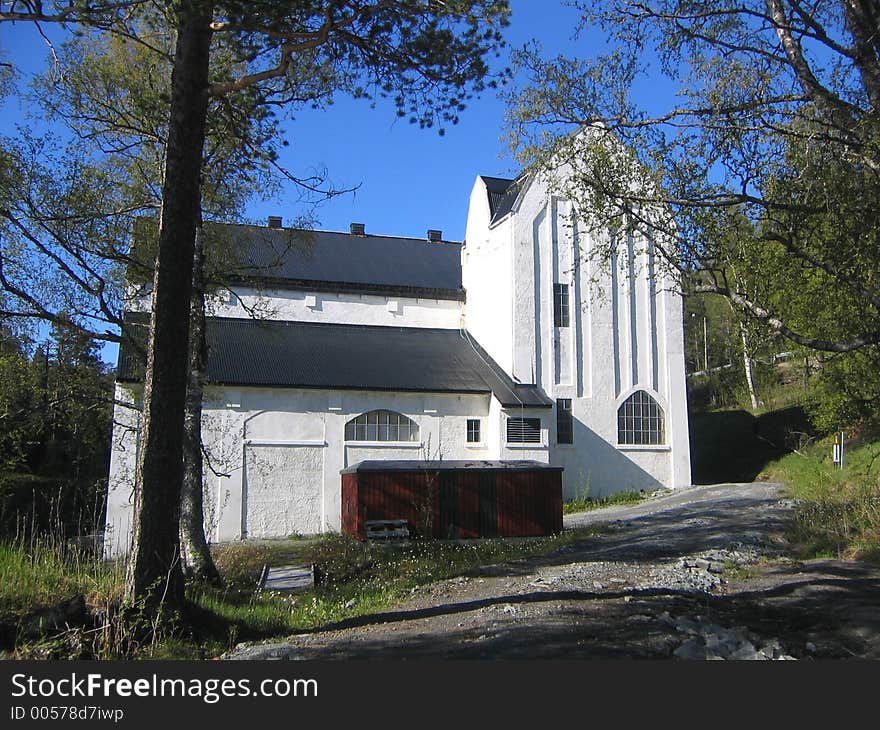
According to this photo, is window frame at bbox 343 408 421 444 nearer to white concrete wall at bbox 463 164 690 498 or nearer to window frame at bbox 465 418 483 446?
window frame at bbox 465 418 483 446

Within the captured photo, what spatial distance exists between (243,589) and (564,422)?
1508 cm

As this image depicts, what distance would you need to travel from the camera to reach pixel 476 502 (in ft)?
59.9

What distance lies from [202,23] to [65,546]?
614cm

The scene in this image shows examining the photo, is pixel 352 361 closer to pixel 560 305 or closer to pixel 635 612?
pixel 560 305

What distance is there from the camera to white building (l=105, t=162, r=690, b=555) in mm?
20859

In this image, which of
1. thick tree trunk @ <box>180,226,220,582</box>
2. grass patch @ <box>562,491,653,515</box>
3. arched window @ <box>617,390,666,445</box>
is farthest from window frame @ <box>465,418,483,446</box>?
thick tree trunk @ <box>180,226,220,582</box>

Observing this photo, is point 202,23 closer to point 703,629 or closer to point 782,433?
point 703,629

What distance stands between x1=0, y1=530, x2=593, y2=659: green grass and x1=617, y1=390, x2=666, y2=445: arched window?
8989 mm

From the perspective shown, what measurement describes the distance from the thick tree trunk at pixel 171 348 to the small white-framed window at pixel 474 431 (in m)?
16.1

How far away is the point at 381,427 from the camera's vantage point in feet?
73.0

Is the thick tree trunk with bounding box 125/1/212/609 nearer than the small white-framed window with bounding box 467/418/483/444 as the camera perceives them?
Yes

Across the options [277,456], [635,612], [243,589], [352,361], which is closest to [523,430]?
[352,361]

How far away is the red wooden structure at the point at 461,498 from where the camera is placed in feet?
58.9

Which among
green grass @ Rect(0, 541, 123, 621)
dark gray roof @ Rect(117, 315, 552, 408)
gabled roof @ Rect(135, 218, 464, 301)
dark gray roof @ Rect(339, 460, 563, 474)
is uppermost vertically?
gabled roof @ Rect(135, 218, 464, 301)
